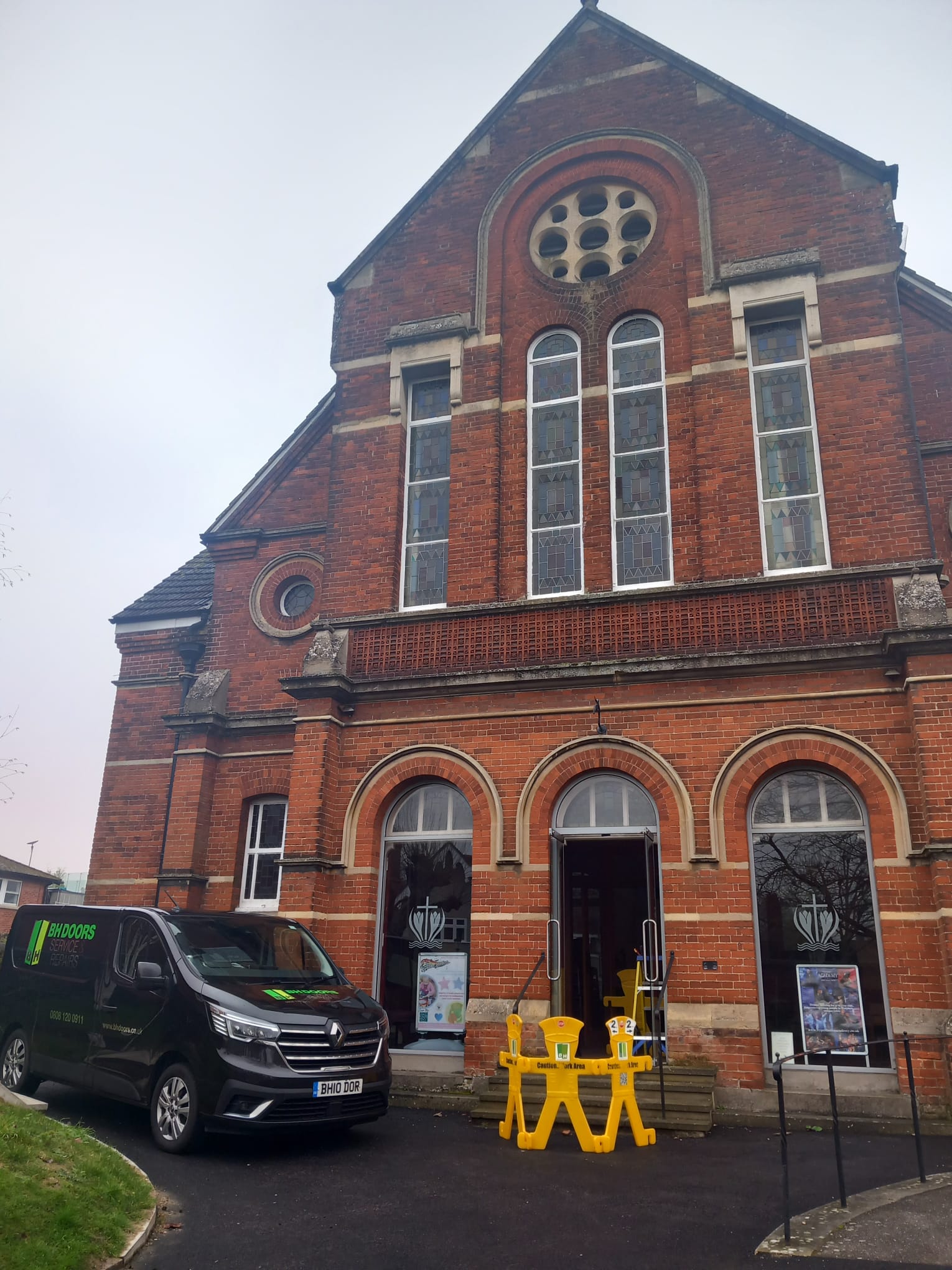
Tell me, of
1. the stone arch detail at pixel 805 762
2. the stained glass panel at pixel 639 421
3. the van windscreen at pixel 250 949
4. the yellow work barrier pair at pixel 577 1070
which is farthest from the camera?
the stained glass panel at pixel 639 421

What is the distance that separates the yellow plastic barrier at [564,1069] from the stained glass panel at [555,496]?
6641mm

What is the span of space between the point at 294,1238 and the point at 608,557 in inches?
329

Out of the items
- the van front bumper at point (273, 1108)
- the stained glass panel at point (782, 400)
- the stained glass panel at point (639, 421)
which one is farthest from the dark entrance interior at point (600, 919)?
the stained glass panel at point (782, 400)

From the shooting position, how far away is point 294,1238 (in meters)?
5.90

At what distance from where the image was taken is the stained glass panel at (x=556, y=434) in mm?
13141

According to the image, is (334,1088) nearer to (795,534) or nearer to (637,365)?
(795,534)

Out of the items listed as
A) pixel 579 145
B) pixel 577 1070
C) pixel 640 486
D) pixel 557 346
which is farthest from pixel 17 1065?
pixel 579 145

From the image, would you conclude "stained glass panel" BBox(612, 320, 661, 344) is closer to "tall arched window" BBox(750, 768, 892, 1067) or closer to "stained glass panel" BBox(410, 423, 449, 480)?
"stained glass panel" BBox(410, 423, 449, 480)

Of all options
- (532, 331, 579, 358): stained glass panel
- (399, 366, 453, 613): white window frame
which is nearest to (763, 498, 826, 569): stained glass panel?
(532, 331, 579, 358): stained glass panel

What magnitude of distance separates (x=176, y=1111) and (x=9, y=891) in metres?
38.0

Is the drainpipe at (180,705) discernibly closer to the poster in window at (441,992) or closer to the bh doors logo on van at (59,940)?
the bh doors logo on van at (59,940)

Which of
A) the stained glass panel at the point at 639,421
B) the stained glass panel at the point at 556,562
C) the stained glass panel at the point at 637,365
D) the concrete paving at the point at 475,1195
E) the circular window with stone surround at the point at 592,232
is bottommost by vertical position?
the concrete paving at the point at 475,1195

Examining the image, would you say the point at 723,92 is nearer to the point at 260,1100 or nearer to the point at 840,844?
the point at 840,844

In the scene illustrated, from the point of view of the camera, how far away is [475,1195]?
6.87 m
